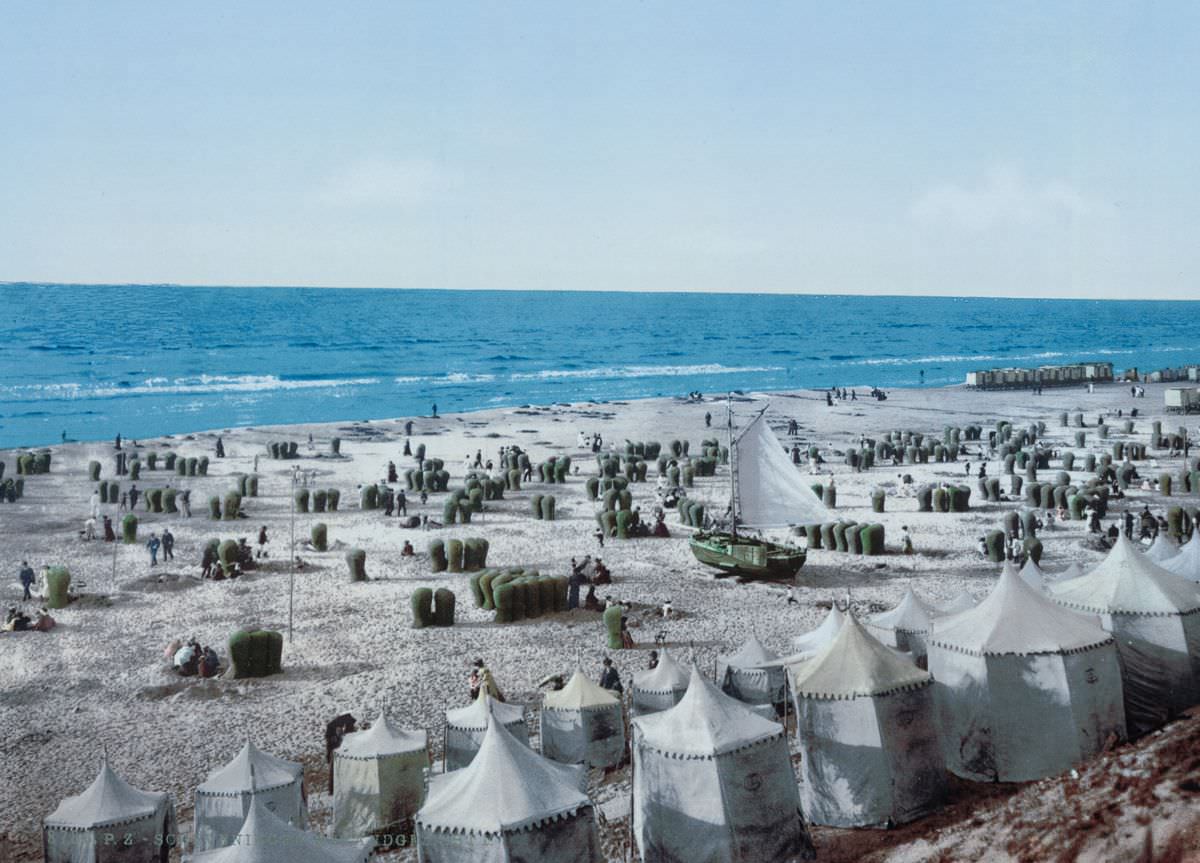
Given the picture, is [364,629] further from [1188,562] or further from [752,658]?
[1188,562]

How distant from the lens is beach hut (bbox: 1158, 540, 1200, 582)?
71.2 ft

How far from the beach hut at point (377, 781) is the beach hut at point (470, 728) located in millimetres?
A: 741

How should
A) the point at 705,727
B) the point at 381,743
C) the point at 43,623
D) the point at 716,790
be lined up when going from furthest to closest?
the point at 43,623 → the point at 381,743 → the point at 705,727 → the point at 716,790

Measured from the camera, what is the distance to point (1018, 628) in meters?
15.6

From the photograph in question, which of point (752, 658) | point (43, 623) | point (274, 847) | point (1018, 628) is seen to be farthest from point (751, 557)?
point (274, 847)

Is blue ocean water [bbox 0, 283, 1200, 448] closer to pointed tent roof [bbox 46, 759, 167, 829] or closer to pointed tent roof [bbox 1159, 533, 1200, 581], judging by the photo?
pointed tent roof [bbox 46, 759, 167, 829]

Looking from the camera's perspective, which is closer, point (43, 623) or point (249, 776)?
point (249, 776)

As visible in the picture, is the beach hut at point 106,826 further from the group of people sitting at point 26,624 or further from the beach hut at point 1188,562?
the beach hut at point 1188,562

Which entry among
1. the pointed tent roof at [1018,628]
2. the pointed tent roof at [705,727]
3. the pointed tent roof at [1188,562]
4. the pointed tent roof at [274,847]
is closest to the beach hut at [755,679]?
the pointed tent roof at [1018,628]

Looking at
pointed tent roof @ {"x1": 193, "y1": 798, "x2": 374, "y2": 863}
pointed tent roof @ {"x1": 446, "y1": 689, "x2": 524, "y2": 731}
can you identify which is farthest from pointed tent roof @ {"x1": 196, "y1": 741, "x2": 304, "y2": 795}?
pointed tent roof @ {"x1": 446, "y1": 689, "x2": 524, "y2": 731}

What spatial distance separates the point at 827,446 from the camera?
58.7 meters

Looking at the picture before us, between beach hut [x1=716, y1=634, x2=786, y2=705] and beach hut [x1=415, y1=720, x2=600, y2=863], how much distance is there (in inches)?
255

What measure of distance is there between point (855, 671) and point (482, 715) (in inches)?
232

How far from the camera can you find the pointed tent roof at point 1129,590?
1681 cm
